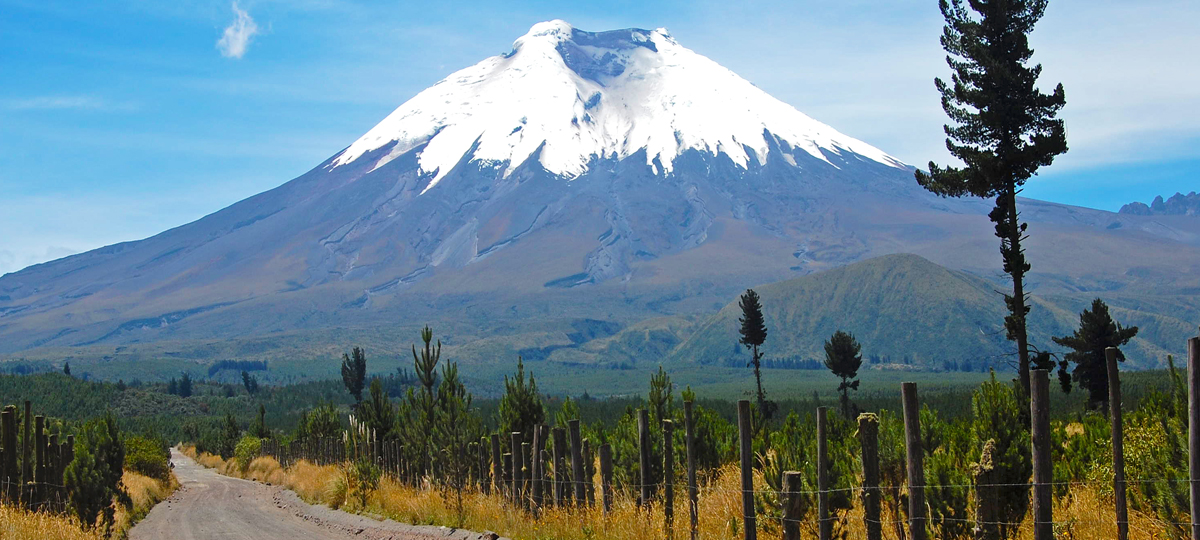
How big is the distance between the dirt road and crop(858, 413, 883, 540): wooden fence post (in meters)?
8.44

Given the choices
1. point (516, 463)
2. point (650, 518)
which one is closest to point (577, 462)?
point (650, 518)

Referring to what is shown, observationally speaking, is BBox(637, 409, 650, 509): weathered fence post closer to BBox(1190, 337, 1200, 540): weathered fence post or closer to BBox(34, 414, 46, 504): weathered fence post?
BBox(1190, 337, 1200, 540): weathered fence post

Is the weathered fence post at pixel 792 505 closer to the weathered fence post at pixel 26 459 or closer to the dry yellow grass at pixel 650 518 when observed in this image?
the dry yellow grass at pixel 650 518

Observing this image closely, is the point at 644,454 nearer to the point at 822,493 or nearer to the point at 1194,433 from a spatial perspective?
the point at 822,493

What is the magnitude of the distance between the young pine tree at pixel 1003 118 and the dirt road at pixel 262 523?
1502 centimetres

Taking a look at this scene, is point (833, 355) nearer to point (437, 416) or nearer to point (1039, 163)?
point (1039, 163)

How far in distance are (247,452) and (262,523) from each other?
42077mm

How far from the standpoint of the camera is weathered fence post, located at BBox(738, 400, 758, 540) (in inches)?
471

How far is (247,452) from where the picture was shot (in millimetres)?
64312

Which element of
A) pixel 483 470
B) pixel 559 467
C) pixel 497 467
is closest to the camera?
pixel 559 467

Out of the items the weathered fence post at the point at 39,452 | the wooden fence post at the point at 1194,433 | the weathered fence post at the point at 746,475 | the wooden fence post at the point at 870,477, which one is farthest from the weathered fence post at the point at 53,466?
the wooden fence post at the point at 1194,433

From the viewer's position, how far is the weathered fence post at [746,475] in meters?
12.0

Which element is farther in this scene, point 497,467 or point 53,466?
point 497,467

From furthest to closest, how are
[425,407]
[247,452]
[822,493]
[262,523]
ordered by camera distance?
[247,452] → [425,407] → [262,523] → [822,493]
